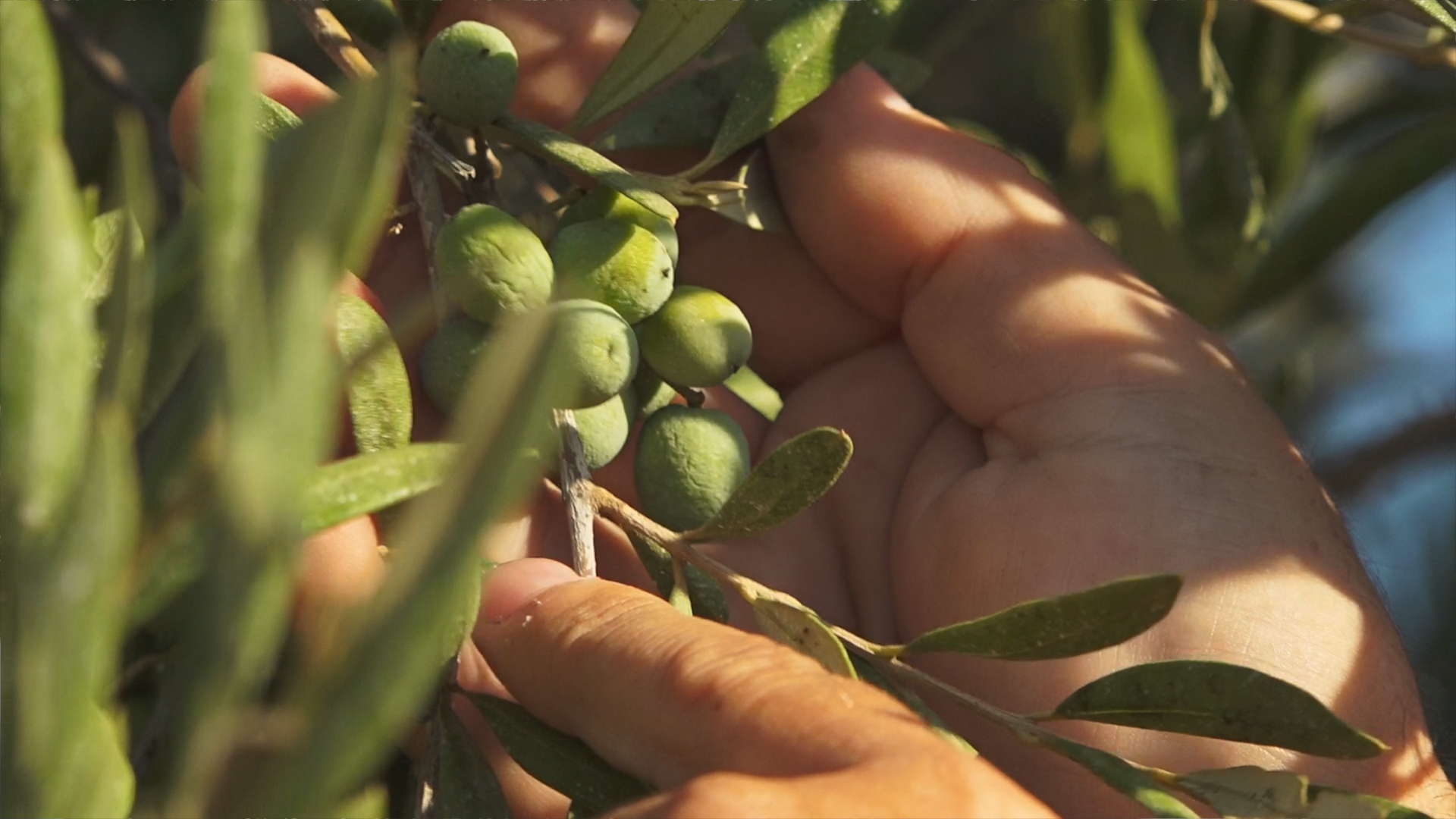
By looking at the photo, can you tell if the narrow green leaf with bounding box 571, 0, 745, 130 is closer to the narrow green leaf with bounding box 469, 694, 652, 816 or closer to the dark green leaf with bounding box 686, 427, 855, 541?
the dark green leaf with bounding box 686, 427, 855, 541

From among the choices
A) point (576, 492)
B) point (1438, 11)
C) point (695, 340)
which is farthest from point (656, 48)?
point (1438, 11)

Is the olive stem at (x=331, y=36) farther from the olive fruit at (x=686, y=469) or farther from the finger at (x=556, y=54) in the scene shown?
the olive fruit at (x=686, y=469)

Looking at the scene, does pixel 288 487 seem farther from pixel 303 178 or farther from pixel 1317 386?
pixel 1317 386

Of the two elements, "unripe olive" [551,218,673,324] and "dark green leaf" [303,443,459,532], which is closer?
"dark green leaf" [303,443,459,532]

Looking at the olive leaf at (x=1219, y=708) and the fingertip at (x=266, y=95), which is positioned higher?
the fingertip at (x=266, y=95)

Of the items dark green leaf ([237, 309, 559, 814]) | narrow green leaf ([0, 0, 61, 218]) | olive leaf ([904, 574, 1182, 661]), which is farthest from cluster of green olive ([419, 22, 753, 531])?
dark green leaf ([237, 309, 559, 814])

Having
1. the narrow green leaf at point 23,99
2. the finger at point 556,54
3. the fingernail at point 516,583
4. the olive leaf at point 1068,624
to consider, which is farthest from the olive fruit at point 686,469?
the narrow green leaf at point 23,99

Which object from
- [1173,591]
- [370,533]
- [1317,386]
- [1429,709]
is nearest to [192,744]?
[1173,591]
